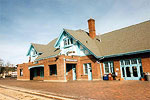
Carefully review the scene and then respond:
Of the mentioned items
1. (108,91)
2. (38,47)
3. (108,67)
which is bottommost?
(108,91)

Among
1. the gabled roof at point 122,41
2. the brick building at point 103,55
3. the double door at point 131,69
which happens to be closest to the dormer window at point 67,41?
the brick building at point 103,55

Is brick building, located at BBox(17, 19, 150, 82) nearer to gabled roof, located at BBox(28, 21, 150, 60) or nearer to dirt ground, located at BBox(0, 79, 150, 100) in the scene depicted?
gabled roof, located at BBox(28, 21, 150, 60)

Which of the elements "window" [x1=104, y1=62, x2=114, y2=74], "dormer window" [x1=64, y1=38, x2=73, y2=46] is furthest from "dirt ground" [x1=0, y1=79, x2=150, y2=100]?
"dormer window" [x1=64, y1=38, x2=73, y2=46]

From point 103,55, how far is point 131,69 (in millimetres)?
4458

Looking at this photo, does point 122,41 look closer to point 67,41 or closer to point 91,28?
point 91,28

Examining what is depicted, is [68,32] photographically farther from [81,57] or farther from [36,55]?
[36,55]

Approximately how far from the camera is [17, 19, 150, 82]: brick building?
55.7ft

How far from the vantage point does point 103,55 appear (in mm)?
19984

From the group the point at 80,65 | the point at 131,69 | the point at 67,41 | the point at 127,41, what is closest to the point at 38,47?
the point at 67,41

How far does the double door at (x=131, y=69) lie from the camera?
16688mm

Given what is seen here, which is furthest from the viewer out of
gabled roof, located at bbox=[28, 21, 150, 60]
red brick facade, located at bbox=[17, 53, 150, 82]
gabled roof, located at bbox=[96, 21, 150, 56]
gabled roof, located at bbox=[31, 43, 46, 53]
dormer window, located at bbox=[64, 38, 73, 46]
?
gabled roof, located at bbox=[31, 43, 46, 53]

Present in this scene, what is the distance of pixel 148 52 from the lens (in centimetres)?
1591

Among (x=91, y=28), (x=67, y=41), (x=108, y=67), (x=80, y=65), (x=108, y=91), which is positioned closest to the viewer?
(x=108, y=91)

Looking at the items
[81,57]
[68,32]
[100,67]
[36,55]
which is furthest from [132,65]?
[36,55]
